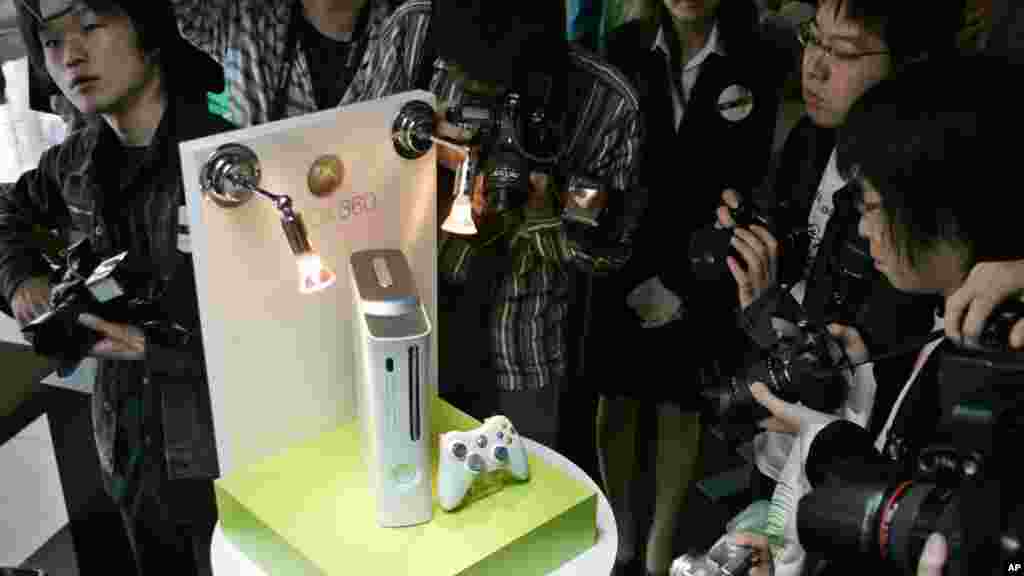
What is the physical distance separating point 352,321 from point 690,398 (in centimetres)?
86

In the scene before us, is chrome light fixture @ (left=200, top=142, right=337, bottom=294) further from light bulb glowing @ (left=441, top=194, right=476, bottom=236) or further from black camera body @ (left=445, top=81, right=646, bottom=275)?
black camera body @ (left=445, top=81, right=646, bottom=275)

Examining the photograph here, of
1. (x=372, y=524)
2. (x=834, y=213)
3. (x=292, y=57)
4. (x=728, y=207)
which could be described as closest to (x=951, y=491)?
(x=834, y=213)

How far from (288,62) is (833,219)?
1113 mm

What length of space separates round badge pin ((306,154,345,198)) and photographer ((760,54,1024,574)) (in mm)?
802

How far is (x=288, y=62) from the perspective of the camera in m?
2.09

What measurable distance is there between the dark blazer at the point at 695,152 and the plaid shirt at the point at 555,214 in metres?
0.04

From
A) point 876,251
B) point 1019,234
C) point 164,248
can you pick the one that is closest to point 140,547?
point 164,248

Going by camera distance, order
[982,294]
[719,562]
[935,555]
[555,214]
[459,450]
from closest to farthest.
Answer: [935,555] → [982,294] → [719,562] → [459,450] → [555,214]

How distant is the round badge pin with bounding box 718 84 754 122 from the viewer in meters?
2.03

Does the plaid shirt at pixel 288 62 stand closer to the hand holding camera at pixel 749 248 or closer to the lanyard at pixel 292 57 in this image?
the lanyard at pixel 292 57

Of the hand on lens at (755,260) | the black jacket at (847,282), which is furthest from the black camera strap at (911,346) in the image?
the hand on lens at (755,260)

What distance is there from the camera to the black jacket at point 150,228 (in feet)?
5.86

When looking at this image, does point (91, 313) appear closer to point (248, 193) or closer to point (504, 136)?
point (248, 193)

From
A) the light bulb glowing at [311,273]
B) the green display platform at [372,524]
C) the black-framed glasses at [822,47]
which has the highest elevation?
the black-framed glasses at [822,47]
